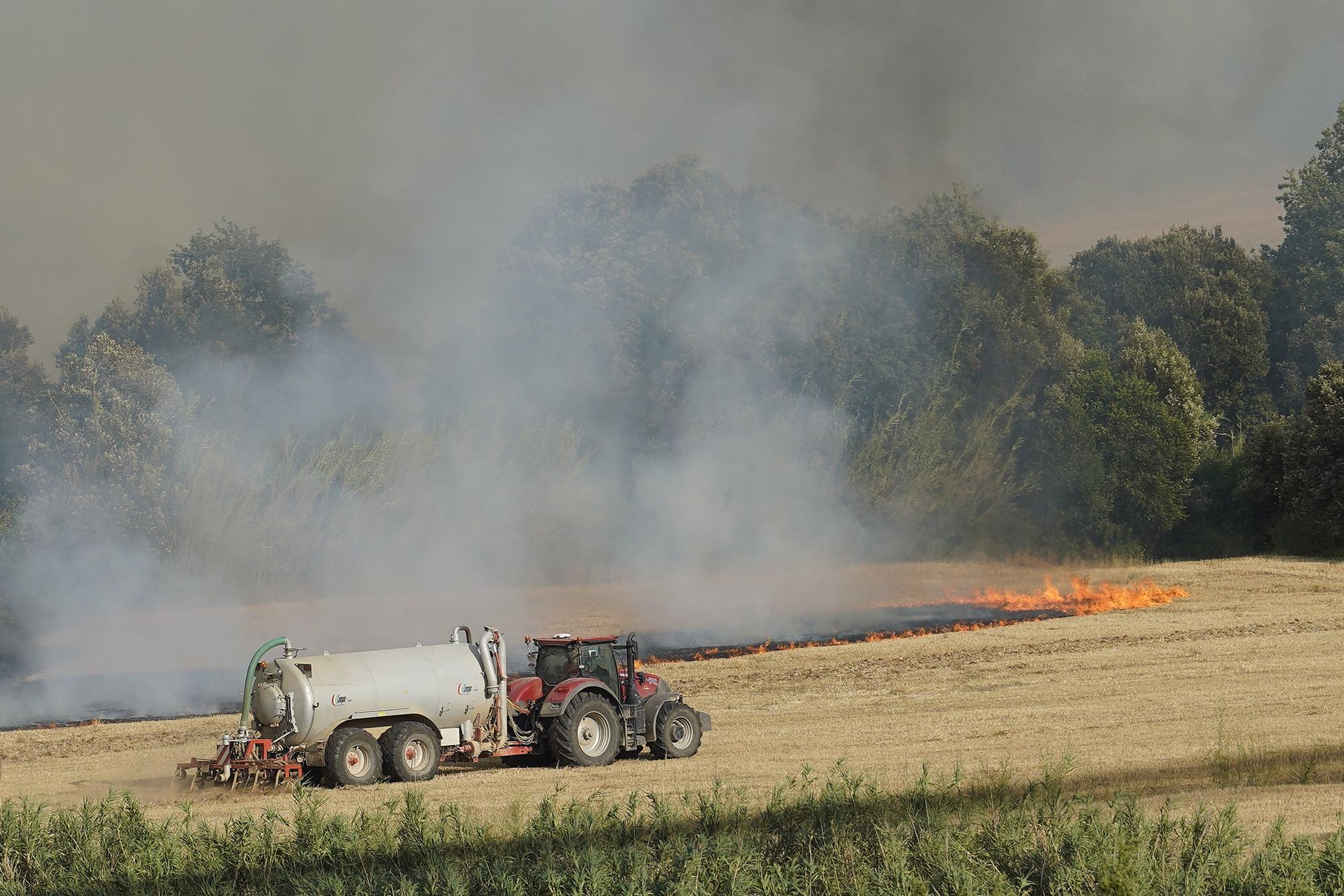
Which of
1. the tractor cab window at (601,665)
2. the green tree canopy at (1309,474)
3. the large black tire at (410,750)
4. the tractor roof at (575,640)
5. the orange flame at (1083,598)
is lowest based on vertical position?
the large black tire at (410,750)

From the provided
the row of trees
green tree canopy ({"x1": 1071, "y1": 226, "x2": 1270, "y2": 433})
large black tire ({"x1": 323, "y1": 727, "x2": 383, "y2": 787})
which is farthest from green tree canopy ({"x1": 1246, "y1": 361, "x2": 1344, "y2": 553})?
large black tire ({"x1": 323, "y1": 727, "x2": 383, "y2": 787})

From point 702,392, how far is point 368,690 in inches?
1289

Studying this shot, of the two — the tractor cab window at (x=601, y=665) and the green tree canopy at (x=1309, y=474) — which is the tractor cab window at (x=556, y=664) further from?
the green tree canopy at (x=1309, y=474)

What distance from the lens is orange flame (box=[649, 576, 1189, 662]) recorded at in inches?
1395

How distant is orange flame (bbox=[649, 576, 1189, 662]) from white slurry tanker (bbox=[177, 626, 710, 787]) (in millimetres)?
13495

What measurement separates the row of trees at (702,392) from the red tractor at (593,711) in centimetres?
2237

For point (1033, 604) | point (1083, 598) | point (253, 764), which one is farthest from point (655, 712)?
point (1083, 598)

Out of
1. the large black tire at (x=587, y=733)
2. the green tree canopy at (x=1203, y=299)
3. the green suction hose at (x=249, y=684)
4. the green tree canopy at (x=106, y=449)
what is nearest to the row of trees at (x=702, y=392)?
the green tree canopy at (x=106, y=449)

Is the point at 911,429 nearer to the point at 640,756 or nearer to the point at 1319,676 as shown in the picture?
the point at 1319,676

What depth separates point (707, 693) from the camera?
28.5m

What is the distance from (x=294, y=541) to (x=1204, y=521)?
117ft

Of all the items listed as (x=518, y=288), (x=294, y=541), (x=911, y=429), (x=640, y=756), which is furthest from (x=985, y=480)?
(x=640, y=756)

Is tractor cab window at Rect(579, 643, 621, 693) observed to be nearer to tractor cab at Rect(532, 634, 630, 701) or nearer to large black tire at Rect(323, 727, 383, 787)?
Result: tractor cab at Rect(532, 634, 630, 701)

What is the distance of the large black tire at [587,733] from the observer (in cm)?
1912
